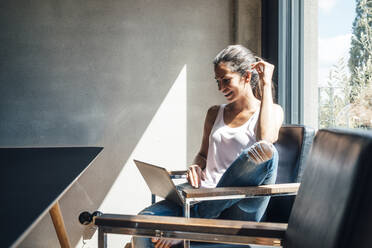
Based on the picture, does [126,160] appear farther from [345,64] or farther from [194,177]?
[345,64]

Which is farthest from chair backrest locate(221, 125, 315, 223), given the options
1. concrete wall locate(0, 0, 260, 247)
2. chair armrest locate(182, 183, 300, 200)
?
concrete wall locate(0, 0, 260, 247)

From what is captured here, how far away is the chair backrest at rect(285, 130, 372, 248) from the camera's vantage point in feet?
2.51

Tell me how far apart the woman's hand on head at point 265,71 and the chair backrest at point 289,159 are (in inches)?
9.8

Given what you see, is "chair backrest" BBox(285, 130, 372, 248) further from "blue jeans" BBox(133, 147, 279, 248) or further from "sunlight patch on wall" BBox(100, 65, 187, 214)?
"sunlight patch on wall" BBox(100, 65, 187, 214)

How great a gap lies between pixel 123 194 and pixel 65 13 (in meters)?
1.46

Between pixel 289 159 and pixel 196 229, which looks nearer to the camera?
pixel 196 229

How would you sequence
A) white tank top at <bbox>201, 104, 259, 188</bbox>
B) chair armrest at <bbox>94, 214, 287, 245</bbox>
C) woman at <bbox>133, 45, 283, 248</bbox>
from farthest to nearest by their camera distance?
white tank top at <bbox>201, 104, 259, 188</bbox> → woman at <bbox>133, 45, 283, 248</bbox> → chair armrest at <bbox>94, 214, 287, 245</bbox>

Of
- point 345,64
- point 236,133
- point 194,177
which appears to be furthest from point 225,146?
point 345,64

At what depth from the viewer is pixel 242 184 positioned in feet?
5.06

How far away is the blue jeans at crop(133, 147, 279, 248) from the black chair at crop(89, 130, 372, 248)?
0.41 meters

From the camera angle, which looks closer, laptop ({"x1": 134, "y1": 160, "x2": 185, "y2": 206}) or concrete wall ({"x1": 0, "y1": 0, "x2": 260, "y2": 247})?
laptop ({"x1": 134, "y1": 160, "x2": 185, "y2": 206})

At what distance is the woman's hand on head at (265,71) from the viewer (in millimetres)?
1872

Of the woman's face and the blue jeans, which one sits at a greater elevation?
the woman's face

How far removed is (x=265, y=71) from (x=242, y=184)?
2.06 ft
